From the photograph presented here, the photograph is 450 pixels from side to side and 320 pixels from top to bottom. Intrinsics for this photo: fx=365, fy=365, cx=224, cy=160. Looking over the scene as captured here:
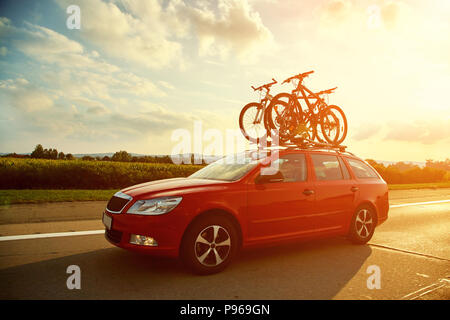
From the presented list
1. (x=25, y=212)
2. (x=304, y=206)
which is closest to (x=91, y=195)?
(x=25, y=212)

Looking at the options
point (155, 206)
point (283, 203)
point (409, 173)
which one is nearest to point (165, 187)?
point (155, 206)

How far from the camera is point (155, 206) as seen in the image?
176 inches

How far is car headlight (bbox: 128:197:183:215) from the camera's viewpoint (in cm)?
443

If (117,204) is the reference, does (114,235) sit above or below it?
below

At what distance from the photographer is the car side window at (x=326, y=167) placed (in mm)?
6133

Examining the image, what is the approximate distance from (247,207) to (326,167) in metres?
2.04

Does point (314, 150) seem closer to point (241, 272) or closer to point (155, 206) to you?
point (241, 272)

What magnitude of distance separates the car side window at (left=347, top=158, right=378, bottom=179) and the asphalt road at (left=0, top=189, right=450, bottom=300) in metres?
1.28

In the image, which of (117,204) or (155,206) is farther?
(117,204)

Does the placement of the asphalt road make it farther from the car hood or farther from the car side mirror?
the car side mirror

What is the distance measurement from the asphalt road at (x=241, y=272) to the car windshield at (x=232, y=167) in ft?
4.15

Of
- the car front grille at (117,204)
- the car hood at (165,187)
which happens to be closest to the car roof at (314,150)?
the car hood at (165,187)
